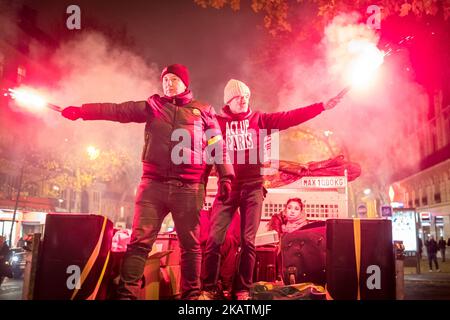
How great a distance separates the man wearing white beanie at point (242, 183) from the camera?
15.0ft

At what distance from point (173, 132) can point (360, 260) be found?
248 centimetres

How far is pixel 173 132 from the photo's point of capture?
169 inches

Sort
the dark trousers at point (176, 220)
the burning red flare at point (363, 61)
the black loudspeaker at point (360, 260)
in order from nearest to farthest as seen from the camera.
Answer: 1. the black loudspeaker at point (360, 260)
2. the dark trousers at point (176, 220)
3. the burning red flare at point (363, 61)

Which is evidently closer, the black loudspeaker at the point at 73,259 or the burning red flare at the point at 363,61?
the black loudspeaker at the point at 73,259

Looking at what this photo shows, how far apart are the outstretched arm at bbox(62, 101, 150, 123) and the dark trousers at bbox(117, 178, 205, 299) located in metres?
0.83

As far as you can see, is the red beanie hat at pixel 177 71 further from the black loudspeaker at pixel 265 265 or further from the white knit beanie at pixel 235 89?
the black loudspeaker at pixel 265 265

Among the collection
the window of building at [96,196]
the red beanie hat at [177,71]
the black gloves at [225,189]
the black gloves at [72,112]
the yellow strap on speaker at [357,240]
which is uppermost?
the window of building at [96,196]

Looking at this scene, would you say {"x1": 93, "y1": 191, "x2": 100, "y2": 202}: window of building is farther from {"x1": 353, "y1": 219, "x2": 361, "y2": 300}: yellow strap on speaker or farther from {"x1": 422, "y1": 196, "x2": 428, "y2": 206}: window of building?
{"x1": 353, "y1": 219, "x2": 361, "y2": 300}: yellow strap on speaker

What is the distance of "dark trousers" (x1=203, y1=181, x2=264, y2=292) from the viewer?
4.54 m

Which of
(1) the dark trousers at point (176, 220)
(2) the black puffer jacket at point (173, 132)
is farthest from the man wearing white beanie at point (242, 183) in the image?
(2) the black puffer jacket at point (173, 132)

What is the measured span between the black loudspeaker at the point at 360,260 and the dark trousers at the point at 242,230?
1002mm

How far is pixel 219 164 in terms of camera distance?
14.6ft

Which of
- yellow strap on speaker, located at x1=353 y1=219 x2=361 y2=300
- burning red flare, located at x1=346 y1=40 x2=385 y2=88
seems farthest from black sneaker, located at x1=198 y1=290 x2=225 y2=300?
burning red flare, located at x1=346 y1=40 x2=385 y2=88
